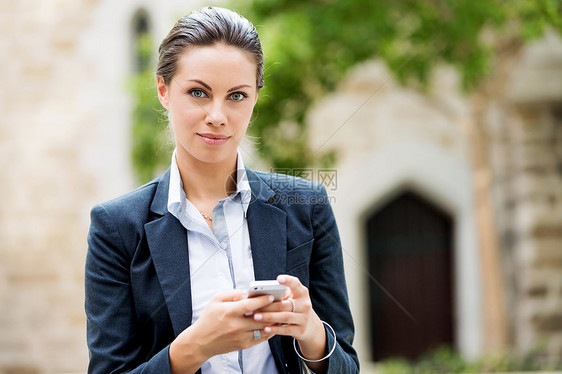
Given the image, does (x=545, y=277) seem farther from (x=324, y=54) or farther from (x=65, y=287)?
(x=65, y=287)

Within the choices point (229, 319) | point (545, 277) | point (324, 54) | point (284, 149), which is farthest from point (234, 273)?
point (545, 277)

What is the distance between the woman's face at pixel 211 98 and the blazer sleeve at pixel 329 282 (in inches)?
10.0

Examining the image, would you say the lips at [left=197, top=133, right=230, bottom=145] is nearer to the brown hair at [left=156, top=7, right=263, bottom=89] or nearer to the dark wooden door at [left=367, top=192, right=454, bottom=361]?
the brown hair at [left=156, top=7, right=263, bottom=89]

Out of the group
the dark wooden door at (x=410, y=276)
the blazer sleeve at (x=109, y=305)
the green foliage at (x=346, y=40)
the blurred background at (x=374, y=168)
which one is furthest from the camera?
the dark wooden door at (x=410, y=276)

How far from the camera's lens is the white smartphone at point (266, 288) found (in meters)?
1.24

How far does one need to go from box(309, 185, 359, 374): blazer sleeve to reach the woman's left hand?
0.14m

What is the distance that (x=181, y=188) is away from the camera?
1521 millimetres

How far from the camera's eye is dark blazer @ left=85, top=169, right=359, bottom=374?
1393 mm

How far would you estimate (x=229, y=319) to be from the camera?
1.26 m

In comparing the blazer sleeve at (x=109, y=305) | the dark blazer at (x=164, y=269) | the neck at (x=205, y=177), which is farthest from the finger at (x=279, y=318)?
the neck at (x=205, y=177)

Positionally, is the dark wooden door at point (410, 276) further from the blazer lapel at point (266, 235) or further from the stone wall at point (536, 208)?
the blazer lapel at point (266, 235)

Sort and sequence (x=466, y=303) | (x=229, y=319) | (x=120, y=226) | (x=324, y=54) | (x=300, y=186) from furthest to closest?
(x=466, y=303) < (x=324, y=54) < (x=300, y=186) < (x=120, y=226) < (x=229, y=319)

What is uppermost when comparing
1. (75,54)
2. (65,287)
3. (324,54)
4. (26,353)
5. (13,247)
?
(75,54)

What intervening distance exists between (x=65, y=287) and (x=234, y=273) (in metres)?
6.00
